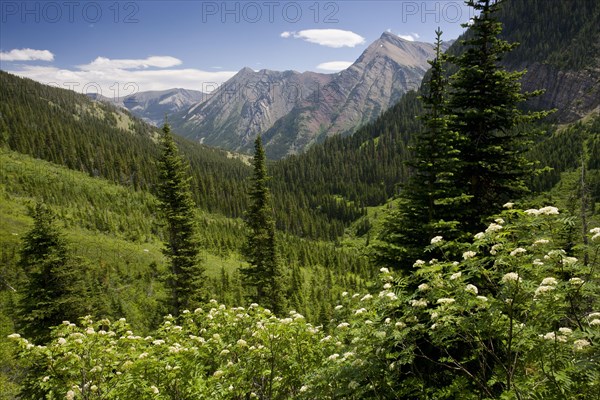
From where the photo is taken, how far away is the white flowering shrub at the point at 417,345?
14.2 ft

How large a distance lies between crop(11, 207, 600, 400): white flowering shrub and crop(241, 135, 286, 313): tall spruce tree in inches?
675

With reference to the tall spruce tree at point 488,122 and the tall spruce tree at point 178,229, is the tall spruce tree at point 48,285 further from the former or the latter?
the tall spruce tree at point 488,122

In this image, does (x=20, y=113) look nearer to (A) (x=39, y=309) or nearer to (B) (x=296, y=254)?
(B) (x=296, y=254)

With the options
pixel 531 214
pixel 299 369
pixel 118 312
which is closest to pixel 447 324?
pixel 531 214

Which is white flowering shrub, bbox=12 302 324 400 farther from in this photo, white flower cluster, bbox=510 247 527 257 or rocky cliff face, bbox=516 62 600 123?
rocky cliff face, bbox=516 62 600 123

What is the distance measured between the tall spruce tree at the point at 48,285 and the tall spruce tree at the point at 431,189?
1829 cm

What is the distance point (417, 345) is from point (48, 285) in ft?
A: 71.6

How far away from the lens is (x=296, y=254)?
83.4 meters

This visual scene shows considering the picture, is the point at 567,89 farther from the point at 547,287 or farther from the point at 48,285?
the point at 48,285

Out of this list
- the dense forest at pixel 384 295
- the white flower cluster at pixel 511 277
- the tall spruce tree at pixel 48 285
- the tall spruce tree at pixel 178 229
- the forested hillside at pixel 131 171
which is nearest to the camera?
the white flower cluster at pixel 511 277

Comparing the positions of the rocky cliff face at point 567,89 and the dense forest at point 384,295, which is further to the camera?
the rocky cliff face at point 567,89

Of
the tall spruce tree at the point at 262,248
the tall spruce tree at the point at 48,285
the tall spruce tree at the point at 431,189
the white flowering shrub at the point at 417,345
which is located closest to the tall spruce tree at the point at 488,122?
the tall spruce tree at the point at 431,189

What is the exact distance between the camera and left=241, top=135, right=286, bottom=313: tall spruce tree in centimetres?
2647

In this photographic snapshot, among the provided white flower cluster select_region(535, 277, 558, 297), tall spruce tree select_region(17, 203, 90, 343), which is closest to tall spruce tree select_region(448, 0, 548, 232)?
white flower cluster select_region(535, 277, 558, 297)
